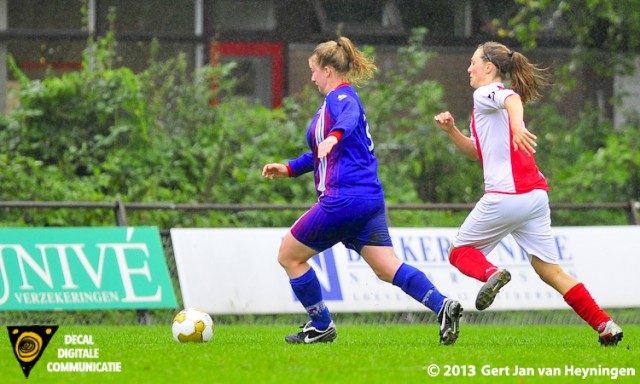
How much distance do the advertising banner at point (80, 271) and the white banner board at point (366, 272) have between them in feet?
1.14

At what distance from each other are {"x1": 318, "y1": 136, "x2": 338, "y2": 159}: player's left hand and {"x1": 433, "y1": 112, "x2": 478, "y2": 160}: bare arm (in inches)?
37.6

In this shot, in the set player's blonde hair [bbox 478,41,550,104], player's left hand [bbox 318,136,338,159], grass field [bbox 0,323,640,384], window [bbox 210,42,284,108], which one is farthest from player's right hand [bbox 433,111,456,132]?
window [bbox 210,42,284,108]

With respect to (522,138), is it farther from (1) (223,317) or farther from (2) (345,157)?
(1) (223,317)

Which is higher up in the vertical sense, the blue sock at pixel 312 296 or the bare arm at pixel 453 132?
the bare arm at pixel 453 132

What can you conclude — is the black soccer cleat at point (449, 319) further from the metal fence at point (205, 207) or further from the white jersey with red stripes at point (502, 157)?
the metal fence at point (205, 207)

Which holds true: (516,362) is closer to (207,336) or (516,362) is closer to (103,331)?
(207,336)

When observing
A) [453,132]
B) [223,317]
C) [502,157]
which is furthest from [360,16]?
[502,157]

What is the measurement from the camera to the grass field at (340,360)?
6.10 metres

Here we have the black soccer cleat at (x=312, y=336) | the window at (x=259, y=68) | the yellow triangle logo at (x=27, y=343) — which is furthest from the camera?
the window at (x=259, y=68)

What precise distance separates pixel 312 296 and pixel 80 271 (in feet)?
14.0

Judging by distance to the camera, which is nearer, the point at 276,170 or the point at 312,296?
the point at 312,296

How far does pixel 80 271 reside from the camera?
37.9ft

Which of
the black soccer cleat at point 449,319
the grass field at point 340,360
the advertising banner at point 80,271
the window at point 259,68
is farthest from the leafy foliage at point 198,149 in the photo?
the black soccer cleat at point 449,319

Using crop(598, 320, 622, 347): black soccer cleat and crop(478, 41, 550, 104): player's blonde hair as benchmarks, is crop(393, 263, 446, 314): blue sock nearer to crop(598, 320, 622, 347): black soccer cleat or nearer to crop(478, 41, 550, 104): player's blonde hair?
crop(598, 320, 622, 347): black soccer cleat
